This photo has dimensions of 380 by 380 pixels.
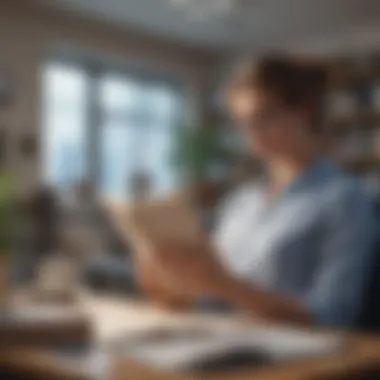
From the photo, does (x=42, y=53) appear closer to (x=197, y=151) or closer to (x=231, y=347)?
(x=197, y=151)

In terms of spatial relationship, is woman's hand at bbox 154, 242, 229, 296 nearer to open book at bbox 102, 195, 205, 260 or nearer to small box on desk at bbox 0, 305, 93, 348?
open book at bbox 102, 195, 205, 260

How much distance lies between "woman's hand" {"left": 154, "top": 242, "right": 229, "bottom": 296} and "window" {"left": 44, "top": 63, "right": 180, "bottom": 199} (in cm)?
16

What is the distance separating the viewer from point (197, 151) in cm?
115

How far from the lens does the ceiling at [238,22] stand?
108 centimetres

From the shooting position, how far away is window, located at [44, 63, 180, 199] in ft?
3.76

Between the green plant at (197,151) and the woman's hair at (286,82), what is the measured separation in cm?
6

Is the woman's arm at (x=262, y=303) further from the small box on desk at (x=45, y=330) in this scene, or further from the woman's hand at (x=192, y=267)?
the small box on desk at (x=45, y=330)

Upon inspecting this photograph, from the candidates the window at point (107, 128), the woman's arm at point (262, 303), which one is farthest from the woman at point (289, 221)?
the window at point (107, 128)

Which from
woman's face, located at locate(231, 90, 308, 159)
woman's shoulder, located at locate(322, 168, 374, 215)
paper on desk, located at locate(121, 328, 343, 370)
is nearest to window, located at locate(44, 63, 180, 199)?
woman's face, located at locate(231, 90, 308, 159)

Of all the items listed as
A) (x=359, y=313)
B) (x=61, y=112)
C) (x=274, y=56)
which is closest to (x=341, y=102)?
(x=274, y=56)

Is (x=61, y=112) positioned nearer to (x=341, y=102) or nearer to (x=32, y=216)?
(x=32, y=216)

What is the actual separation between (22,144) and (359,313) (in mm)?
538

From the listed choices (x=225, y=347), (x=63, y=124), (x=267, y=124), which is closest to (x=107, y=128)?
(x=63, y=124)

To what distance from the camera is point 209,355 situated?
726mm
